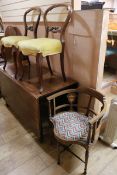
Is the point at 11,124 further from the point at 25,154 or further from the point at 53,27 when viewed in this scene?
the point at 53,27

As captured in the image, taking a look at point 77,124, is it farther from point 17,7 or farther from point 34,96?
point 17,7

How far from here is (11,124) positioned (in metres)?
2.00

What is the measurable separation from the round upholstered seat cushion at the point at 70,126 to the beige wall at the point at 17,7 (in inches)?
42.4

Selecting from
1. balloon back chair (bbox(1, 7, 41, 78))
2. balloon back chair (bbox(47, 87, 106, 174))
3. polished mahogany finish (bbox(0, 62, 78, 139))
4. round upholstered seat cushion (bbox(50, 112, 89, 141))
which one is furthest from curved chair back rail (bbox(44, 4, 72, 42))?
round upholstered seat cushion (bbox(50, 112, 89, 141))

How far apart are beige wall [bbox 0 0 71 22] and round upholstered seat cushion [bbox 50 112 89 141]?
1.08m

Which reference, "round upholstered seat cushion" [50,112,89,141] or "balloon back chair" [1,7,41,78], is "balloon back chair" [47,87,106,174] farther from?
"balloon back chair" [1,7,41,78]

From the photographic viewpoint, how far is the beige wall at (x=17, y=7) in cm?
181

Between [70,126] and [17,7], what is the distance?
2139 millimetres

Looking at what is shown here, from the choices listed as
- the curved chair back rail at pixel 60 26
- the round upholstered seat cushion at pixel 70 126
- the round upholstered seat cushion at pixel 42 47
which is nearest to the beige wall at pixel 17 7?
the curved chair back rail at pixel 60 26

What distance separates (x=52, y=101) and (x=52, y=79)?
42cm

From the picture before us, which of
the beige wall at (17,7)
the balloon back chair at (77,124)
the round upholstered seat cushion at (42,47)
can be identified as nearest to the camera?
the balloon back chair at (77,124)

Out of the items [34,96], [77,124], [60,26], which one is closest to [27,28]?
[60,26]

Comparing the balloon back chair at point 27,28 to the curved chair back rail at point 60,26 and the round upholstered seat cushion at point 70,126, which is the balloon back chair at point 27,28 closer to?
the curved chair back rail at point 60,26

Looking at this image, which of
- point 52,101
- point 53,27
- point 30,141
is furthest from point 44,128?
point 53,27
